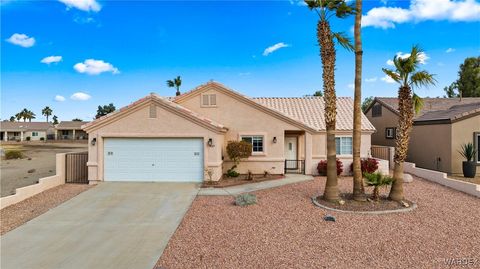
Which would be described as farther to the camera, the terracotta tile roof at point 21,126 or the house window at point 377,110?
the terracotta tile roof at point 21,126

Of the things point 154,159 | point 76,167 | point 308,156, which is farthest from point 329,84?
point 76,167

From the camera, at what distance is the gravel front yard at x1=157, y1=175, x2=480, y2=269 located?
20.6ft

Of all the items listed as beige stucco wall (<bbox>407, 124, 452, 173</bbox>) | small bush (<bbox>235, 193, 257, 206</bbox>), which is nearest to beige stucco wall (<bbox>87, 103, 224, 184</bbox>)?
small bush (<bbox>235, 193, 257, 206</bbox>)

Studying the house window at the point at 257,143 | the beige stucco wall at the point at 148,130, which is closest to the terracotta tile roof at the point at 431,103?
the house window at the point at 257,143

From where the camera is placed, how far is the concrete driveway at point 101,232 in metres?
6.59

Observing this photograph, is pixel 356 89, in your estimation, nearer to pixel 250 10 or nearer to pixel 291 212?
pixel 291 212

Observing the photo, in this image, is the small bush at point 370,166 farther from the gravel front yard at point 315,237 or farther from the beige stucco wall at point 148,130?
the beige stucco wall at point 148,130

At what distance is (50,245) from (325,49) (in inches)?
437

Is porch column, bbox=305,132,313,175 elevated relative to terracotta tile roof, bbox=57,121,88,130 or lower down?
lower down

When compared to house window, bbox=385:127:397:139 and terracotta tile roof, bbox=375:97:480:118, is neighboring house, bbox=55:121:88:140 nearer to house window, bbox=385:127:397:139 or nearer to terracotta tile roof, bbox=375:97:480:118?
terracotta tile roof, bbox=375:97:480:118

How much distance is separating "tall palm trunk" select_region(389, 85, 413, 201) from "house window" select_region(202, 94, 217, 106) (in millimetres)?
10594

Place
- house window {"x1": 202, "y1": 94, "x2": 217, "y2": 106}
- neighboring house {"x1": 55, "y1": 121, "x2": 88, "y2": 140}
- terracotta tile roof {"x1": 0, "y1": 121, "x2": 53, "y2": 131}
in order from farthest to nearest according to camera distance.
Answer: neighboring house {"x1": 55, "y1": 121, "x2": 88, "y2": 140} < terracotta tile roof {"x1": 0, "y1": 121, "x2": 53, "y2": 131} < house window {"x1": 202, "y1": 94, "x2": 217, "y2": 106}

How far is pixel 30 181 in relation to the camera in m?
16.8

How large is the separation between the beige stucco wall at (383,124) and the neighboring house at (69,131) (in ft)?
248
